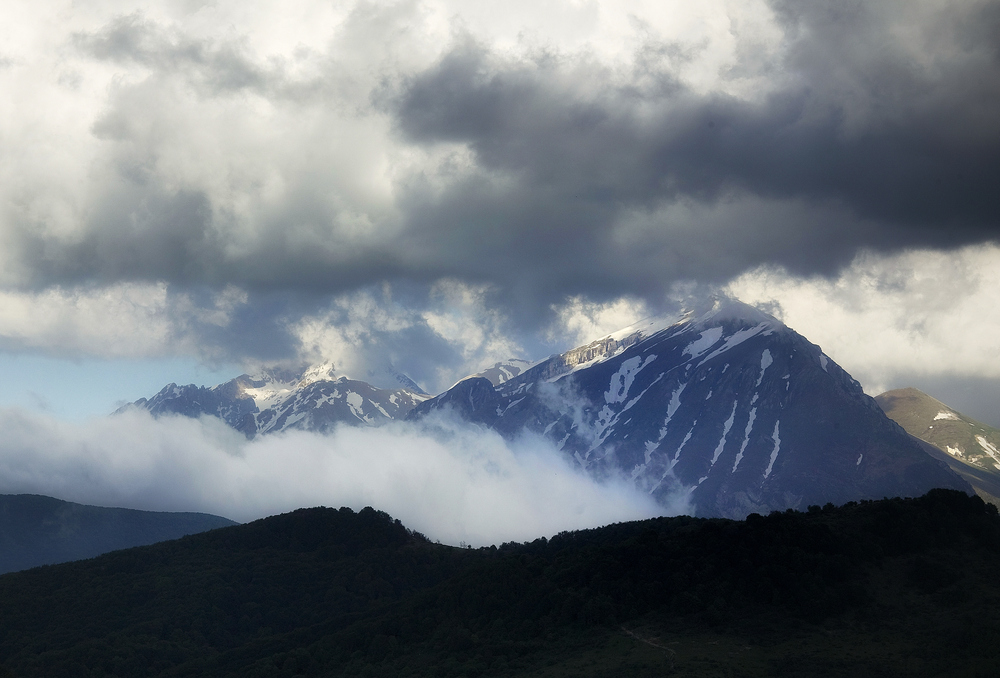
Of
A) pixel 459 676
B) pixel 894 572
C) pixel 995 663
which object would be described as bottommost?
pixel 459 676

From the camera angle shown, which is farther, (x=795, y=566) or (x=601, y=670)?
(x=795, y=566)

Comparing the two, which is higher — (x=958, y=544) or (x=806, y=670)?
(x=958, y=544)

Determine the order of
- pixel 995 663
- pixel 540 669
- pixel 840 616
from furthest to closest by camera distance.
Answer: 1. pixel 540 669
2. pixel 840 616
3. pixel 995 663

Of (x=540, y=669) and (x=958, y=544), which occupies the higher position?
(x=958, y=544)

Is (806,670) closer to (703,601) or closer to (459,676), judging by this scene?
(703,601)

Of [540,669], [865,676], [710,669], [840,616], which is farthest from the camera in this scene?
[540,669]

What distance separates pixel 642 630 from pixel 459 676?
137 feet

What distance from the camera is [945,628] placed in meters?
163

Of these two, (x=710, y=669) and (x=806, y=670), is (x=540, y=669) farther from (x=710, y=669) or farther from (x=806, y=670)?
(x=806, y=670)

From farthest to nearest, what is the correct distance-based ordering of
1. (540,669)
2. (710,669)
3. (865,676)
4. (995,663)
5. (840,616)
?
1. (540,669)
2. (840,616)
3. (710,669)
4. (865,676)
5. (995,663)

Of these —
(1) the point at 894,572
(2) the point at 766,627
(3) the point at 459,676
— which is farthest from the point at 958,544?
(3) the point at 459,676

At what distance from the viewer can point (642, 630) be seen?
636 feet

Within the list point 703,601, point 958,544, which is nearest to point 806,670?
point 703,601

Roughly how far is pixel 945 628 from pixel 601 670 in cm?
6427
